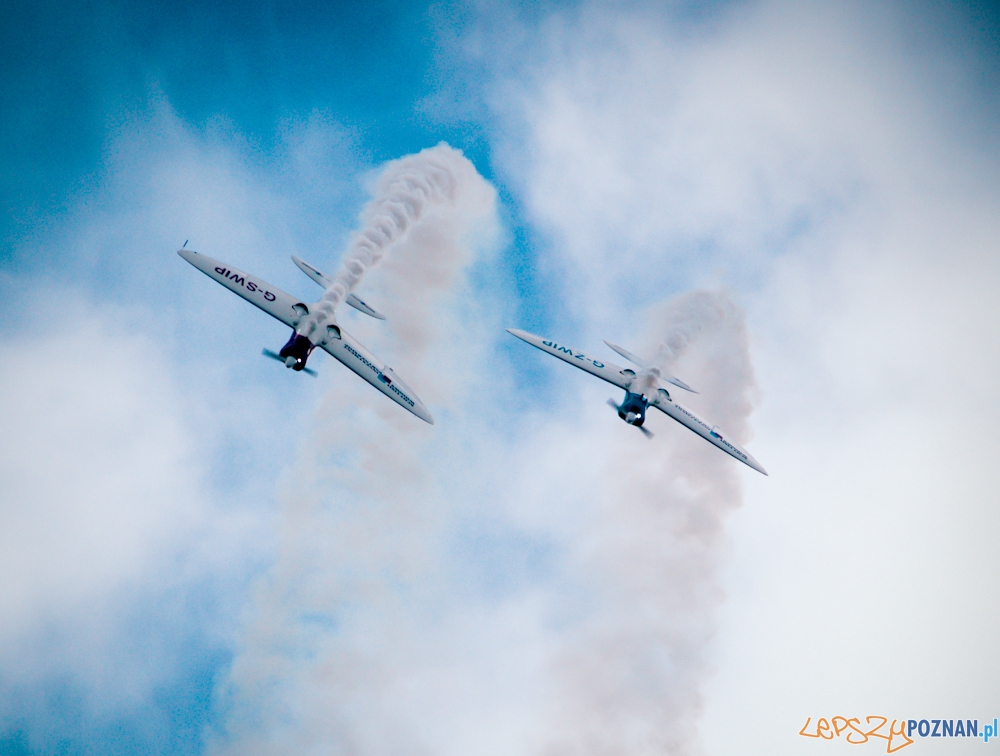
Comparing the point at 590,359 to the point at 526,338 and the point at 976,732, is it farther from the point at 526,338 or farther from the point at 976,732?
the point at 976,732

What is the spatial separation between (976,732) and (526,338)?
220 feet

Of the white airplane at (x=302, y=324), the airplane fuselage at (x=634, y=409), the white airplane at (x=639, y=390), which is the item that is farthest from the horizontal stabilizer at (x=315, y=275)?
the airplane fuselage at (x=634, y=409)

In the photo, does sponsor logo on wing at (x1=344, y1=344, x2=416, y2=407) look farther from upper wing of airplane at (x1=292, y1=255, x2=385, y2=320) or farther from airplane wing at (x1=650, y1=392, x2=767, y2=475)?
airplane wing at (x1=650, y1=392, x2=767, y2=475)

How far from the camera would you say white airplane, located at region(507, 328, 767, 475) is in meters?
72.2

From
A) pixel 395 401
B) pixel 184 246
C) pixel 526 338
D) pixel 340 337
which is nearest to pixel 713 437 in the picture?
pixel 526 338

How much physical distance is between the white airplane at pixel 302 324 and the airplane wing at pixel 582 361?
1604 cm

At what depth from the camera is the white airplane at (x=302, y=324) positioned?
64.1 m

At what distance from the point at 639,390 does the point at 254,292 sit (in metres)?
41.1

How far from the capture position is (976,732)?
75000mm

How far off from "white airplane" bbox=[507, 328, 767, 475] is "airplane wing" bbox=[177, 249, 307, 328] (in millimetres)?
24101

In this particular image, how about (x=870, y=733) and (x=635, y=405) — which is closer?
(x=635, y=405)

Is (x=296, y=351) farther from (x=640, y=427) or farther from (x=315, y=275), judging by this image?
(x=640, y=427)

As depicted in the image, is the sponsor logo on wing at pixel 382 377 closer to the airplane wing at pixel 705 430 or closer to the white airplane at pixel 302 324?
the white airplane at pixel 302 324

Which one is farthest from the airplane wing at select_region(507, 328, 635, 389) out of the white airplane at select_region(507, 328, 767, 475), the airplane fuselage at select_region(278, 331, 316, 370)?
the airplane fuselage at select_region(278, 331, 316, 370)
